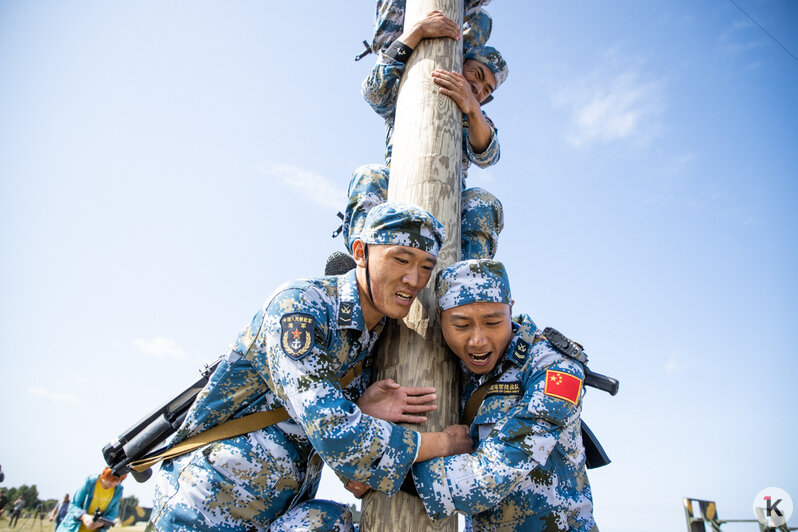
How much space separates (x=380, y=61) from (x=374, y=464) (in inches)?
127

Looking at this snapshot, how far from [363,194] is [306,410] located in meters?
2.04

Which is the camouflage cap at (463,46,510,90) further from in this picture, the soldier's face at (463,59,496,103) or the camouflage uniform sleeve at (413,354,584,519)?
the camouflage uniform sleeve at (413,354,584,519)

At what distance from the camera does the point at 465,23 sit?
4941 mm

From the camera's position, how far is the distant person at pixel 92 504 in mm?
7957

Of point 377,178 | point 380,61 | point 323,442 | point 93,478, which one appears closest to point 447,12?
point 380,61

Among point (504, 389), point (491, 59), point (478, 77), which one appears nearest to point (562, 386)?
point (504, 389)

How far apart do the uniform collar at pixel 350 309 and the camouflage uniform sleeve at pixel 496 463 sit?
0.74 m

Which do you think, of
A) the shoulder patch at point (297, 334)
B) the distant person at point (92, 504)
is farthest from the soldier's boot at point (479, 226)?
the distant person at point (92, 504)

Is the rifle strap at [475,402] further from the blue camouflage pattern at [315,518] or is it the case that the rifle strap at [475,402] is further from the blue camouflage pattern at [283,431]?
the blue camouflage pattern at [315,518]

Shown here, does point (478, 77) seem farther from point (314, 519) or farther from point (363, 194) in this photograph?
point (314, 519)

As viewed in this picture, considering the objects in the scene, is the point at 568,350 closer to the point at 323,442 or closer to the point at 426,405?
the point at 426,405

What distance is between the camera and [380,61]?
4.15m

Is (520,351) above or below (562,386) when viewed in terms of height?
above

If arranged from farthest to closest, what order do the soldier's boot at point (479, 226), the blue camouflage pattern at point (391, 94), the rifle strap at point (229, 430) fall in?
the blue camouflage pattern at point (391, 94)
the soldier's boot at point (479, 226)
the rifle strap at point (229, 430)
